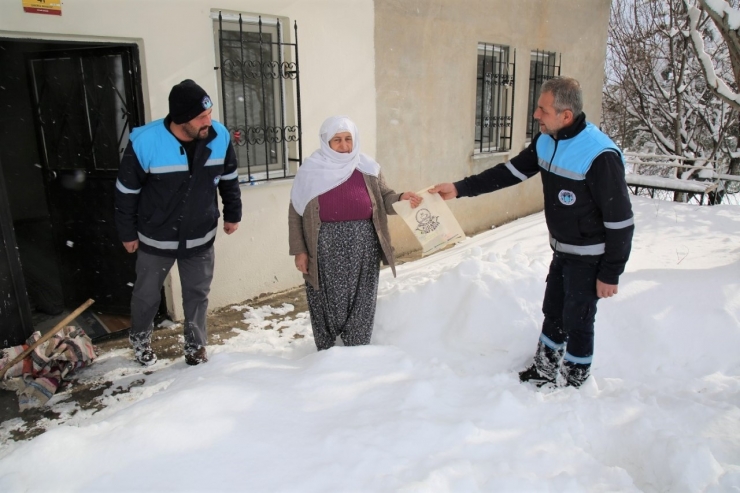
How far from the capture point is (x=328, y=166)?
9.87 feet

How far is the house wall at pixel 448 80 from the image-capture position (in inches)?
A: 224

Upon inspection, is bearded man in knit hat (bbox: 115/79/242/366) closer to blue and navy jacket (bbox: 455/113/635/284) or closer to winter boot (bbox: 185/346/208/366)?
winter boot (bbox: 185/346/208/366)

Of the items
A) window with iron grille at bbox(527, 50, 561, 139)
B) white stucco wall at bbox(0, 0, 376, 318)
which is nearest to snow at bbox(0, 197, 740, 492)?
white stucco wall at bbox(0, 0, 376, 318)

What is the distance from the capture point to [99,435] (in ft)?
5.34

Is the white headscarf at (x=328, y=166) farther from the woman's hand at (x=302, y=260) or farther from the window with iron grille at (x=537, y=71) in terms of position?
the window with iron grille at (x=537, y=71)

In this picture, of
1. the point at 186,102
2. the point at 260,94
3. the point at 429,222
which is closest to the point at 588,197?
the point at 429,222

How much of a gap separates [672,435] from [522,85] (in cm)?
643

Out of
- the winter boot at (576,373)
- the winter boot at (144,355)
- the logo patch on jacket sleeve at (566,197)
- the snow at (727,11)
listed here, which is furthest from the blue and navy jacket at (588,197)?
the snow at (727,11)

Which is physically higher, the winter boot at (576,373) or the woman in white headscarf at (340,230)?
the woman in white headscarf at (340,230)

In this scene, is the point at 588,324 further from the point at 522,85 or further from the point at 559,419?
the point at 522,85

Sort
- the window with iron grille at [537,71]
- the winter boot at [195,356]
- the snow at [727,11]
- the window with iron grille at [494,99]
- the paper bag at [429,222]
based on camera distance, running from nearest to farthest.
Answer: the paper bag at [429,222], the winter boot at [195,356], the snow at [727,11], the window with iron grille at [494,99], the window with iron grille at [537,71]

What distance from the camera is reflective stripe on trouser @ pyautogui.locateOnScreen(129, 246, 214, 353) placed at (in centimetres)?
332

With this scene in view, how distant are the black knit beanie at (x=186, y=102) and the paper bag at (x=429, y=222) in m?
1.30

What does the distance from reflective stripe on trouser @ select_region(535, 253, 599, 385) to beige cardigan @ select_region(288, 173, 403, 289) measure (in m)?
1.00
